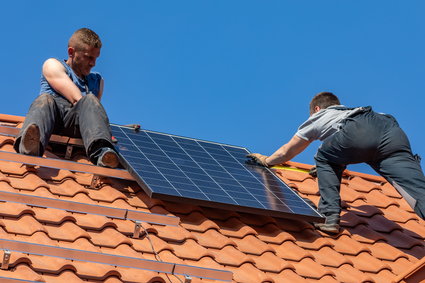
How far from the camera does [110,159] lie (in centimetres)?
777

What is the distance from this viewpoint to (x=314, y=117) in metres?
8.73

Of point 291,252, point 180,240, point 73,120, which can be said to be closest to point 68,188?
point 73,120

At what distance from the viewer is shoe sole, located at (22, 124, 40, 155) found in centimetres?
761

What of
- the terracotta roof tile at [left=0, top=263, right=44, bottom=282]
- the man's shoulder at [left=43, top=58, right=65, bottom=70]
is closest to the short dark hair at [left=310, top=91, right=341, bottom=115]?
the man's shoulder at [left=43, top=58, right=65, bottom=70]

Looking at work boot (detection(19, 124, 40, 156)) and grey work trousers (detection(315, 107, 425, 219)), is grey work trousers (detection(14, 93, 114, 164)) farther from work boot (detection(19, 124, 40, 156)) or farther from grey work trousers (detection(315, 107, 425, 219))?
grey work trousers (detection(315, 107, 425, 219))

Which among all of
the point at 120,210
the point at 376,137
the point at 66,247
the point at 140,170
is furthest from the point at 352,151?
the point at 66,247

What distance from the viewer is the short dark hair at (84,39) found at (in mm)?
8414

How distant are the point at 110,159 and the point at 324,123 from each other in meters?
2.23

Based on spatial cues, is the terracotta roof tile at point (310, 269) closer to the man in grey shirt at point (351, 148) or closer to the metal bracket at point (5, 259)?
the man in grey shirt at point (351, 148)

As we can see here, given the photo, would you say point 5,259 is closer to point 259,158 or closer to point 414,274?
point 414,274

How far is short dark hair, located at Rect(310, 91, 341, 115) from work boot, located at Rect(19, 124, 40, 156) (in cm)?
289

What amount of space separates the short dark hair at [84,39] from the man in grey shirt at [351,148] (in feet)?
7.18

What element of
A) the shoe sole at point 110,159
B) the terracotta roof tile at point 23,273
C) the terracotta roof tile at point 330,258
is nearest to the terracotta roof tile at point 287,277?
the terracotta roof tile at point 330,258

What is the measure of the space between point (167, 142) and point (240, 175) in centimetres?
97
